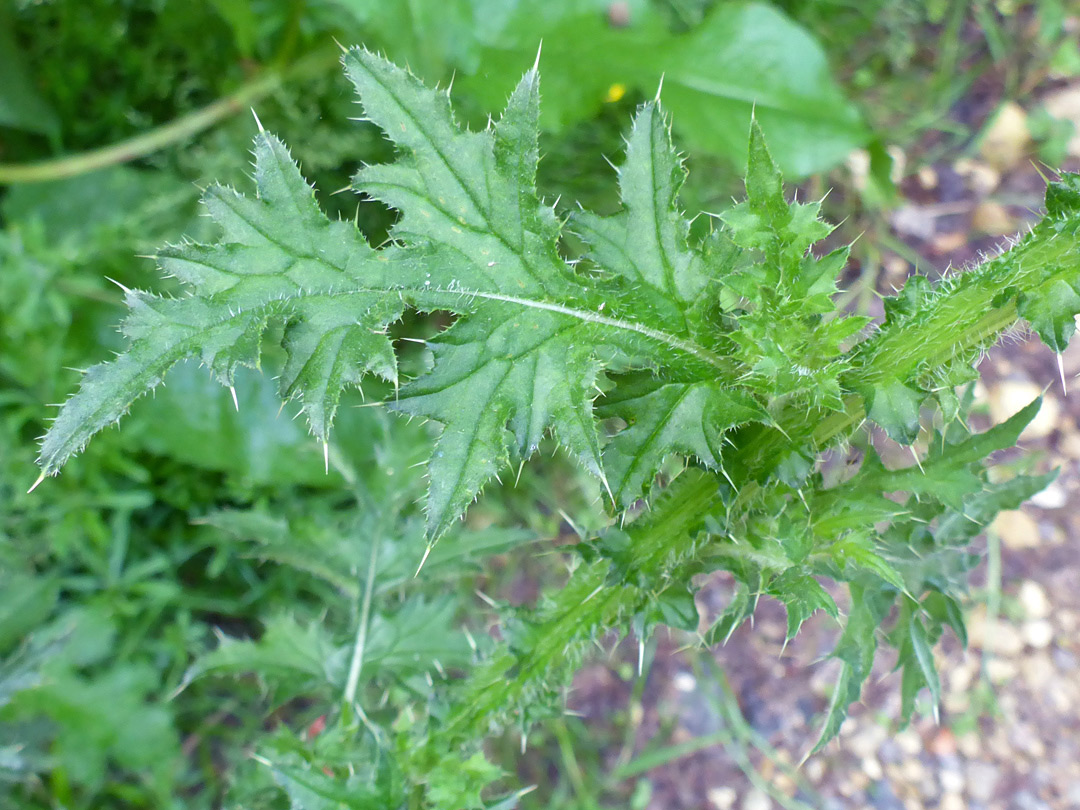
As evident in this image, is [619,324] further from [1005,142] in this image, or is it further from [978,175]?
[1005,142]

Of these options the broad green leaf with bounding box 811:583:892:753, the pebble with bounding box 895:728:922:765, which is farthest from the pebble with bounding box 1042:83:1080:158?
the broad green leaf with bounding box 811:583:892:753

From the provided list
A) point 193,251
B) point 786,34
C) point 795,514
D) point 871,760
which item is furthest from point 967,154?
point 193,251

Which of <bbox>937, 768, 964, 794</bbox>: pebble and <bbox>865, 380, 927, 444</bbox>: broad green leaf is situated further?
<bbox>937, 768, 964, 794</bbox>: pebble

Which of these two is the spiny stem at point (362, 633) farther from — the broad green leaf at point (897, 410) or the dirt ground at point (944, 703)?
the dirt ground at point (944, 703)

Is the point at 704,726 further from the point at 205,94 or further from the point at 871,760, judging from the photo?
the point at 205,94

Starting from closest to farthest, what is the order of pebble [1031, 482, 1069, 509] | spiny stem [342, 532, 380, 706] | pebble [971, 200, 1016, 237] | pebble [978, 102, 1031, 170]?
spiny stem [342, 532, 380, 706] < pebble [1031, 482, 1069, 509] < pebble [971, 200, 1016, 237] < pebble [978, 102, 1031, 170]

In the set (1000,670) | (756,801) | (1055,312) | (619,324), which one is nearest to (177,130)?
(619,324)

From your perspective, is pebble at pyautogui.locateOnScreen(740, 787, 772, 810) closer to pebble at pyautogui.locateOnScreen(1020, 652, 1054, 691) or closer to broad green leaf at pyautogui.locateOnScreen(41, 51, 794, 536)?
pebble at pyautogui.locateOnScreen(1020, 652, 1054, 691)
